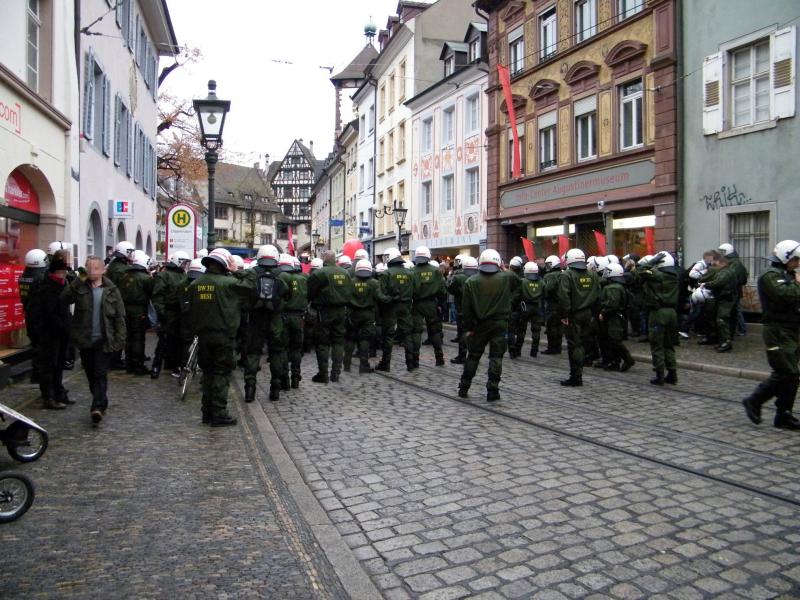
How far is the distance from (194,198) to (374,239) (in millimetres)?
14918

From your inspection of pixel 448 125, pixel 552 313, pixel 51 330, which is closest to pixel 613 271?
pixel 552 313

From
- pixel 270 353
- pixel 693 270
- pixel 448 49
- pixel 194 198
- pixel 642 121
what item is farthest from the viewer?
pixel 194 198

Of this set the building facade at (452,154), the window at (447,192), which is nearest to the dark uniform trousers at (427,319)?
the building facade at (452,154)

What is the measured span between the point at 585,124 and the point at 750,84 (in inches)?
245

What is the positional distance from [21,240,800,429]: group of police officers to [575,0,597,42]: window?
9947 millimetres

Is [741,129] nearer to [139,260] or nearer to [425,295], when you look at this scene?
[425,295]

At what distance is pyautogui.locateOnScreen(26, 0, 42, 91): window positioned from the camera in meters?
13.3

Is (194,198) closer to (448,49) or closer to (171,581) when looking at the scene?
(448,49)

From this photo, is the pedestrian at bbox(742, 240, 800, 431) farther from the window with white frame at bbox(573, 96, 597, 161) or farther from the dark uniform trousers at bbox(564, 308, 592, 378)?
the window with white frame at bbox(573, 96, 597, 161)

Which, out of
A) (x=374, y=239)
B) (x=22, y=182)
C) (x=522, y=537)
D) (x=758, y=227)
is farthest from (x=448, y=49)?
(x=522, y=537)

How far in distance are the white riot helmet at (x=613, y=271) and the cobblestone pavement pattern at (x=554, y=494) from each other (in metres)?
3.23

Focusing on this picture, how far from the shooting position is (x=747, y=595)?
3.45m

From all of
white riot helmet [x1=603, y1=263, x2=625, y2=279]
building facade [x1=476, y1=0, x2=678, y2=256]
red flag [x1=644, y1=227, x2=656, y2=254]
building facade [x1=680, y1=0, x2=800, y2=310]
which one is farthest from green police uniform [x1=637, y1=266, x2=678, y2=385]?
building facade [x1=476, y1=0, x2=678, y2=256]

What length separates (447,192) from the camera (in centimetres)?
3155
